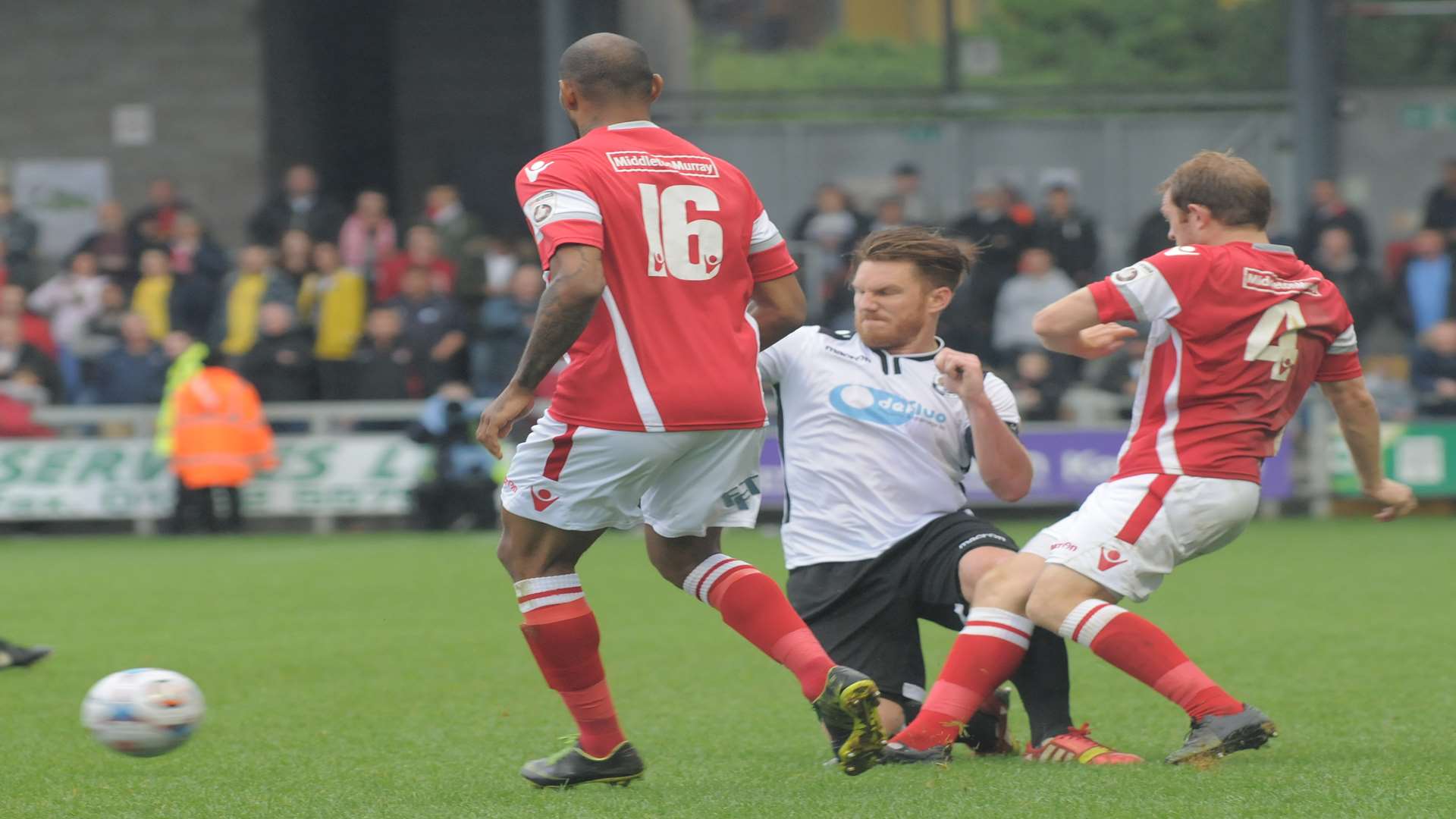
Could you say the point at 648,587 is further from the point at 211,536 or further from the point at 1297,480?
the point at 1297,480

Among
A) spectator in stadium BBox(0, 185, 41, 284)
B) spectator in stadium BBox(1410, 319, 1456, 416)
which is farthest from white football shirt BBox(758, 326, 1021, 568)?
spectator in stadium BBox(0, 185, 41, 284)

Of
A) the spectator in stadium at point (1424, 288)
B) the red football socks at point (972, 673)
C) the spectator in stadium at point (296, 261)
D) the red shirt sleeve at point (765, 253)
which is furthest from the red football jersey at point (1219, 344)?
the spectator in stadium at point (296, 261)

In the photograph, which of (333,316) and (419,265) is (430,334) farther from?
(333,316)

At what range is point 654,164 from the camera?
15.3 ft

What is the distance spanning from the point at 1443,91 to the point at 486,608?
12376 mm

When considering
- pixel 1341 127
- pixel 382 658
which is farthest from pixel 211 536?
pixel 1341 127

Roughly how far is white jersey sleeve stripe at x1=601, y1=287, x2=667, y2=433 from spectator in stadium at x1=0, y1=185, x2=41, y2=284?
13.2m

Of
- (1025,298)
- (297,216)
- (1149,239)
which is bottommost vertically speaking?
(1025,298)

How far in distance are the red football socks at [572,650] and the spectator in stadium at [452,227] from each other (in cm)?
1099

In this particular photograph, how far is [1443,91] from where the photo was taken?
1809cm

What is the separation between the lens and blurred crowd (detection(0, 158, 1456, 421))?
48.1ft

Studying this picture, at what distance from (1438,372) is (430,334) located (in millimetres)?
7754

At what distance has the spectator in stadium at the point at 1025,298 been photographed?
48.1 ft

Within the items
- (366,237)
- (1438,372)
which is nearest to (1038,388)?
(1438,372)
